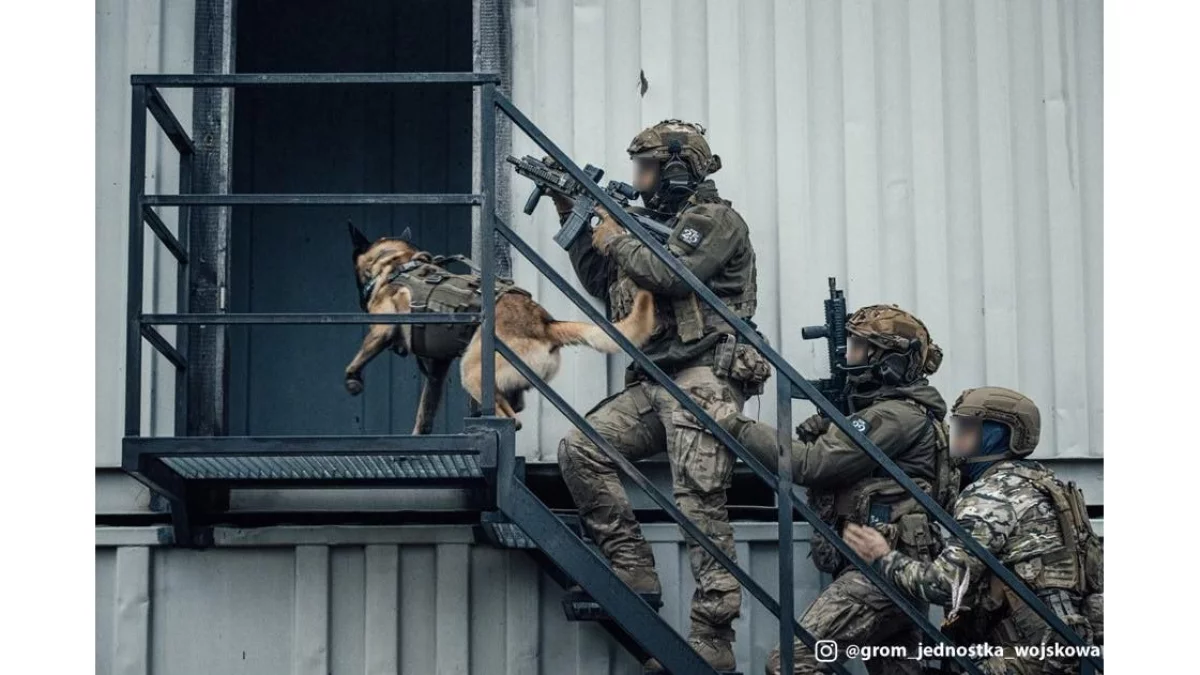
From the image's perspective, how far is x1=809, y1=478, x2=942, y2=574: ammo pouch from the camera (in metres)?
7.49

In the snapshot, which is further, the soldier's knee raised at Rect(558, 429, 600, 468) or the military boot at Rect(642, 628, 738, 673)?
the soldier's knee raised at Rect(558, 429, 600, 468)

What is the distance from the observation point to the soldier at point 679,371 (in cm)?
755

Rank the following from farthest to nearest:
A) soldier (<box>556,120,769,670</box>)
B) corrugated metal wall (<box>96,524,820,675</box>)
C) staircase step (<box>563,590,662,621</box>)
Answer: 1. corrugated metal wall (<box>96,524,820,675</box>)
2. soldier (<box>556,120,769,670</box>)
3. staircase step (<box>563,590,662,621</box>)

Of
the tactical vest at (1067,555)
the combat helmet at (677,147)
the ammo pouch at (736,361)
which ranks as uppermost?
the combat helmet at (677,147)

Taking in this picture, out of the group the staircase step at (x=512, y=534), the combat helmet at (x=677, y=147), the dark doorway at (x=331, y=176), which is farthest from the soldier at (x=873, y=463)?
the dark doorway at (x=331, y=176)

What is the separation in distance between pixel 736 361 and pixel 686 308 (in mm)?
312

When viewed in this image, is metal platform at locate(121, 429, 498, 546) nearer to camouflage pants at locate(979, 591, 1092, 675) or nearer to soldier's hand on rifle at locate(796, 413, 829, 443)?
soldier's hand on rifle at locate(796, 413, 829, 443)

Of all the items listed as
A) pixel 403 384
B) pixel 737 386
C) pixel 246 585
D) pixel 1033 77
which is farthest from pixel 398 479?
pixel 1033 77

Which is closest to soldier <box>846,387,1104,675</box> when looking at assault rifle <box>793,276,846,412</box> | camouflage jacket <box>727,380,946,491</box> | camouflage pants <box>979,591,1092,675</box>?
camouflage pants <box>979,591,1092,675</box>

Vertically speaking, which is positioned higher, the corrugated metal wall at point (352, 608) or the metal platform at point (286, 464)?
the metal platform at point (286, 464)

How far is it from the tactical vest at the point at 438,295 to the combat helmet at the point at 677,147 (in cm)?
85

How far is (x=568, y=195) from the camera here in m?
7.90

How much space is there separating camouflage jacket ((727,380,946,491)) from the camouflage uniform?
0.40 metres

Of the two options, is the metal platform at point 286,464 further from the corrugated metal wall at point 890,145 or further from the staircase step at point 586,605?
the corrugated metal wall at point 890,145
